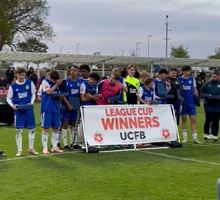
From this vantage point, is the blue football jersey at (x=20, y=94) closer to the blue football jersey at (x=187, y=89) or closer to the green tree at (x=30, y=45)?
the blue football jersey at (x=187, y=89)

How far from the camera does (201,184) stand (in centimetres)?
773

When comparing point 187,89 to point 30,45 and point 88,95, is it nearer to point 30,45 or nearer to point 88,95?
point 88,95

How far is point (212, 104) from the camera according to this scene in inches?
528

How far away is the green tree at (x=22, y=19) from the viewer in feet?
160

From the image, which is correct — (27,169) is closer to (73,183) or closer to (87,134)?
(73,183)

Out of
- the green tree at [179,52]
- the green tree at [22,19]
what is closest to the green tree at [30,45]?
the green tree at [22,19]

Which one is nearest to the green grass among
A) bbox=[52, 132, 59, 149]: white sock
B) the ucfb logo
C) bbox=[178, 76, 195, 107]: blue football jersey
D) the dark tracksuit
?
bbox=[52, 132, 59, 149]: white sock

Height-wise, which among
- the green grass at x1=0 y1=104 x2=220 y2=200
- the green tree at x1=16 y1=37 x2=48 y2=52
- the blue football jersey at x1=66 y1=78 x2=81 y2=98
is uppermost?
the green tree at x1=16 y1=37 x2=48 y2=52

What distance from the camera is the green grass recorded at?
709cm

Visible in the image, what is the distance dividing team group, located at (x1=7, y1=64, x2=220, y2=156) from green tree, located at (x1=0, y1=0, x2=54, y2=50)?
37197mm

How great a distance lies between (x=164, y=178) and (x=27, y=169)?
2.49 meters

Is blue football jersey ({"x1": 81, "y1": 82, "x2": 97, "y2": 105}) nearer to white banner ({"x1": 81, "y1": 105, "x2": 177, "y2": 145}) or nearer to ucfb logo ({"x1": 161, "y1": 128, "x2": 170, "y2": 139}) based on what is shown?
white banner ({"x1": 81, "y1": 105, "x2": 177, "y2": 145})

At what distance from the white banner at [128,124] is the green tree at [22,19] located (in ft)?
125

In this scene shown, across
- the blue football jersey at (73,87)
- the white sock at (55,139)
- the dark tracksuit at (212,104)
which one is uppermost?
the blue football jersey at (73,87)
